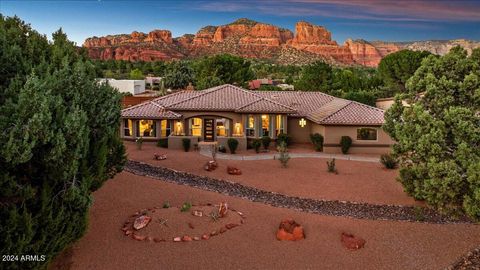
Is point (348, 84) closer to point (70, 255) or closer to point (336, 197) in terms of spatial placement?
point (336, 197)

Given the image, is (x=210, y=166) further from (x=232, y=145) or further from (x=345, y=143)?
(x=345, y=143)

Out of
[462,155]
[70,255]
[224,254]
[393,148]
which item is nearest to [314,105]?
[393,148]

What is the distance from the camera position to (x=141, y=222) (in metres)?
13.9

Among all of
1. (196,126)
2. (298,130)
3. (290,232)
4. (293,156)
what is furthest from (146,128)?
(290,232)

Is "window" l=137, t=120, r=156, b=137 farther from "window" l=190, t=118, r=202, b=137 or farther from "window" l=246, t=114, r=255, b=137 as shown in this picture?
"window" l=246, t=114, r=255, b=137

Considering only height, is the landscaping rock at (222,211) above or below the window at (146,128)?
below

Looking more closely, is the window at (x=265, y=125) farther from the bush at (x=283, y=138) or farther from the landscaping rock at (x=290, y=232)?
the landscaping rock at (x=290, y=232)

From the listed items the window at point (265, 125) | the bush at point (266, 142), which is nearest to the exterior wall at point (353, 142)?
the bush at point (266, 142)

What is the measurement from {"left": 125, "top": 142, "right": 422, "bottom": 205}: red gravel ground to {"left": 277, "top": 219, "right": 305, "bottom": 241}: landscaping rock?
554cm

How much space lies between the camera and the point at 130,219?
1453 cm

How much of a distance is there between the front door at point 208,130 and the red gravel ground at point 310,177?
400 centimetres

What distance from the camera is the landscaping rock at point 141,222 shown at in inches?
538

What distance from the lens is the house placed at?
30312mm

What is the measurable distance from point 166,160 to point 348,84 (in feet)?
124
